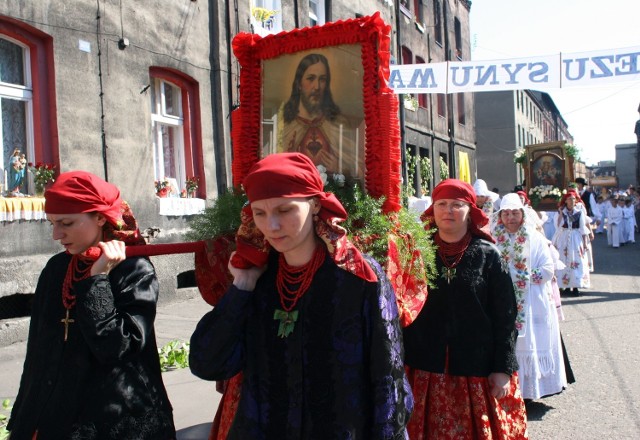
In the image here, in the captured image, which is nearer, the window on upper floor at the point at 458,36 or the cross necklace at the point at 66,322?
the cross necklace at the point at 66,322

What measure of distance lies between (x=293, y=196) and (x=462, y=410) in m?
2.17

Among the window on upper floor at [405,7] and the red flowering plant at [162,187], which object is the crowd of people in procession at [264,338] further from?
the window on upper floor at [405,7]

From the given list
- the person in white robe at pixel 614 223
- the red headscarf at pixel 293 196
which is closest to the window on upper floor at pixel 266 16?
the red headscarf at pixel 293 196

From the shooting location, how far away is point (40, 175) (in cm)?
812

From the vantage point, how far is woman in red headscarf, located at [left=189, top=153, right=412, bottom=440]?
219 cm

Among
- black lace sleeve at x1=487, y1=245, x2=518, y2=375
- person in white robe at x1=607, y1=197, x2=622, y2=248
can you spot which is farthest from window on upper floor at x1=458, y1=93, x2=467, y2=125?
black lace sleeve at x1=487, y1=245, x2=518, y2=375

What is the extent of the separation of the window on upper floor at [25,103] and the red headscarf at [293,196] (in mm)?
6563

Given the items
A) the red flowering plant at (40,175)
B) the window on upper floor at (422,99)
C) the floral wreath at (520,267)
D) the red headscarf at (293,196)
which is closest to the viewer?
the red headscarf at (293,196)

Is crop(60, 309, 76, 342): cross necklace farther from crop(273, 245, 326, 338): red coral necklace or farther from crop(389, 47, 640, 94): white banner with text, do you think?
crop(389, 47, 640, 94): white banner with text

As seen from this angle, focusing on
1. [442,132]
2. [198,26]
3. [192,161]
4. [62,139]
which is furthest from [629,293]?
[442,132]

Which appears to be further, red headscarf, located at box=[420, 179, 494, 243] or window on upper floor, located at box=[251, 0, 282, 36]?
window on upper floor, located at box=[251, 0, 282, 36]

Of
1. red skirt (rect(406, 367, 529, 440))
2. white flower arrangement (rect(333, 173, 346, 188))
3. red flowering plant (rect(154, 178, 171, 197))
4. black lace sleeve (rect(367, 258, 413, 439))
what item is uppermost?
red flowering plant (rect(154, 178, 171, 197))

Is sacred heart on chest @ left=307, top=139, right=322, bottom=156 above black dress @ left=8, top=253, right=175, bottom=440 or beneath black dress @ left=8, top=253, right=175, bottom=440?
above

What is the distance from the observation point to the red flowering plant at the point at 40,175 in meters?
8.09
